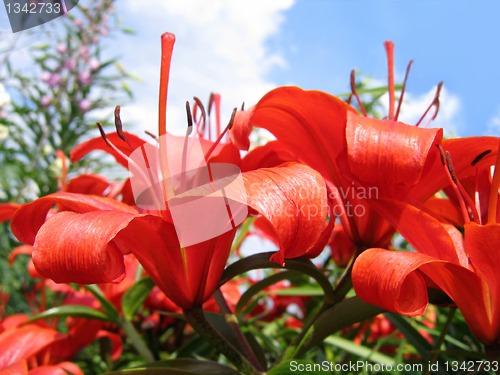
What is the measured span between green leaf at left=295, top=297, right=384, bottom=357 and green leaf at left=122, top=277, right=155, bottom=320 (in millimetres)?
355

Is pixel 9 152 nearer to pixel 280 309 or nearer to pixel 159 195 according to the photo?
pixel 280 309

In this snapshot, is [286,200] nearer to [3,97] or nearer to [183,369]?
[183,369]

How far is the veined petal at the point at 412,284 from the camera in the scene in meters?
0.37

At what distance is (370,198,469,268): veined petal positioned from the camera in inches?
17.2

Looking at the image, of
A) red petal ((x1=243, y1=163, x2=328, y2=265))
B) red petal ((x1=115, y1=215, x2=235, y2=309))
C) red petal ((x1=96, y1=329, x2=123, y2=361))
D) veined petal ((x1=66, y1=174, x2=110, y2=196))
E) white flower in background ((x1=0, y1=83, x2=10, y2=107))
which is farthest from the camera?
white flower in background ((x1=0, y1=83, x2=10, y2=107))

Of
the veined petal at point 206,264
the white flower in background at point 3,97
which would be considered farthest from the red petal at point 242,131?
the white flower in background at point 3,97

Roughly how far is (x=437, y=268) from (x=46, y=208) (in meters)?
0.48

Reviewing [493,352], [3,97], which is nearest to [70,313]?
[493,352]

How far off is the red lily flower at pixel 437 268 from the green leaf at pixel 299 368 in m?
0.12

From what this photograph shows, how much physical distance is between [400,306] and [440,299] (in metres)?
0.16

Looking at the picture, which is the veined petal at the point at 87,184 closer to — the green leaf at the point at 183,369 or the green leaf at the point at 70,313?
the green leaf at the point at 70,313

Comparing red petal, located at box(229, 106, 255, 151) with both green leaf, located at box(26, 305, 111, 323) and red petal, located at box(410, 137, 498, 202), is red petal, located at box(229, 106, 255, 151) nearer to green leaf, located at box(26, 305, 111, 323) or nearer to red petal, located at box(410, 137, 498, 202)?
red petal, located at box(410, 137, 498, 202)

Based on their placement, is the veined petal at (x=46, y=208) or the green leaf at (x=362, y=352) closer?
the veined petal at (x=46, y=208)

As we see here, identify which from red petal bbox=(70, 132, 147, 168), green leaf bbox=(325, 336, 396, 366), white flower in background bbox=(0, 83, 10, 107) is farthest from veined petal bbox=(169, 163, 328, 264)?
white flower in background bbox=(0, 83, 10, 107)
